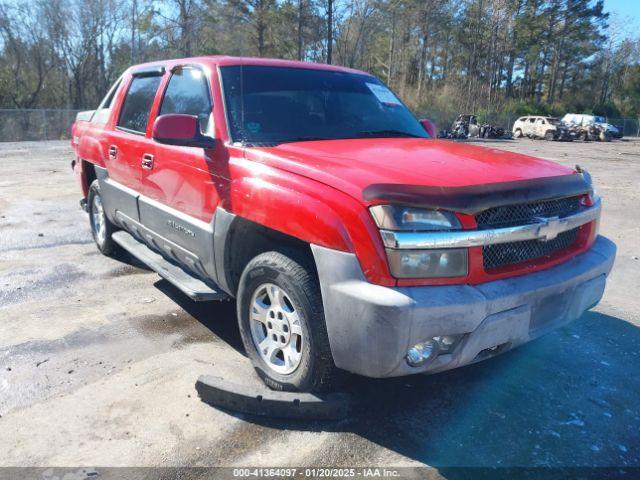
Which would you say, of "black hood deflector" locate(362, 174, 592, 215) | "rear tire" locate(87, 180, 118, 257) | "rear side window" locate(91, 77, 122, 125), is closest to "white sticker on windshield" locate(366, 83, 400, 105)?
"black hood deflector" locate(362, 174, 592, 215)

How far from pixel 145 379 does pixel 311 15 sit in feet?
151

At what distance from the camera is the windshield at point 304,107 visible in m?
3.58

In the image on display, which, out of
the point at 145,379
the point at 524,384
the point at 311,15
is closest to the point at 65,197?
the point at 145,379

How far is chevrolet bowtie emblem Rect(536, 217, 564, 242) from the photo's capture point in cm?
281

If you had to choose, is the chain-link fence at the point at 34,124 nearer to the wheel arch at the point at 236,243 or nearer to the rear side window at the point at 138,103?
the rear side window at the point at 138,103

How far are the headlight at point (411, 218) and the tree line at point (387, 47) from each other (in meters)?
38.5

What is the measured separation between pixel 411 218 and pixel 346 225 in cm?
30

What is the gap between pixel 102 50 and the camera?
45.3 metres

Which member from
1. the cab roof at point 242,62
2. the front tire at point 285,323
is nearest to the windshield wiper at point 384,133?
the cab roof at point 242,62

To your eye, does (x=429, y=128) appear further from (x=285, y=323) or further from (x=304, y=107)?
(x=285, y=323)

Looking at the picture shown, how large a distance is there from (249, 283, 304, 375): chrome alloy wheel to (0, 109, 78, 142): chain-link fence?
28.1 m

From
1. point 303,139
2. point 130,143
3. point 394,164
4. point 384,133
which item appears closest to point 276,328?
point 394,164

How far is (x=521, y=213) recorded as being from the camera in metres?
2.79

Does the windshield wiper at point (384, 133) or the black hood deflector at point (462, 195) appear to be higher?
the windshield wiper at point (384, 133)
